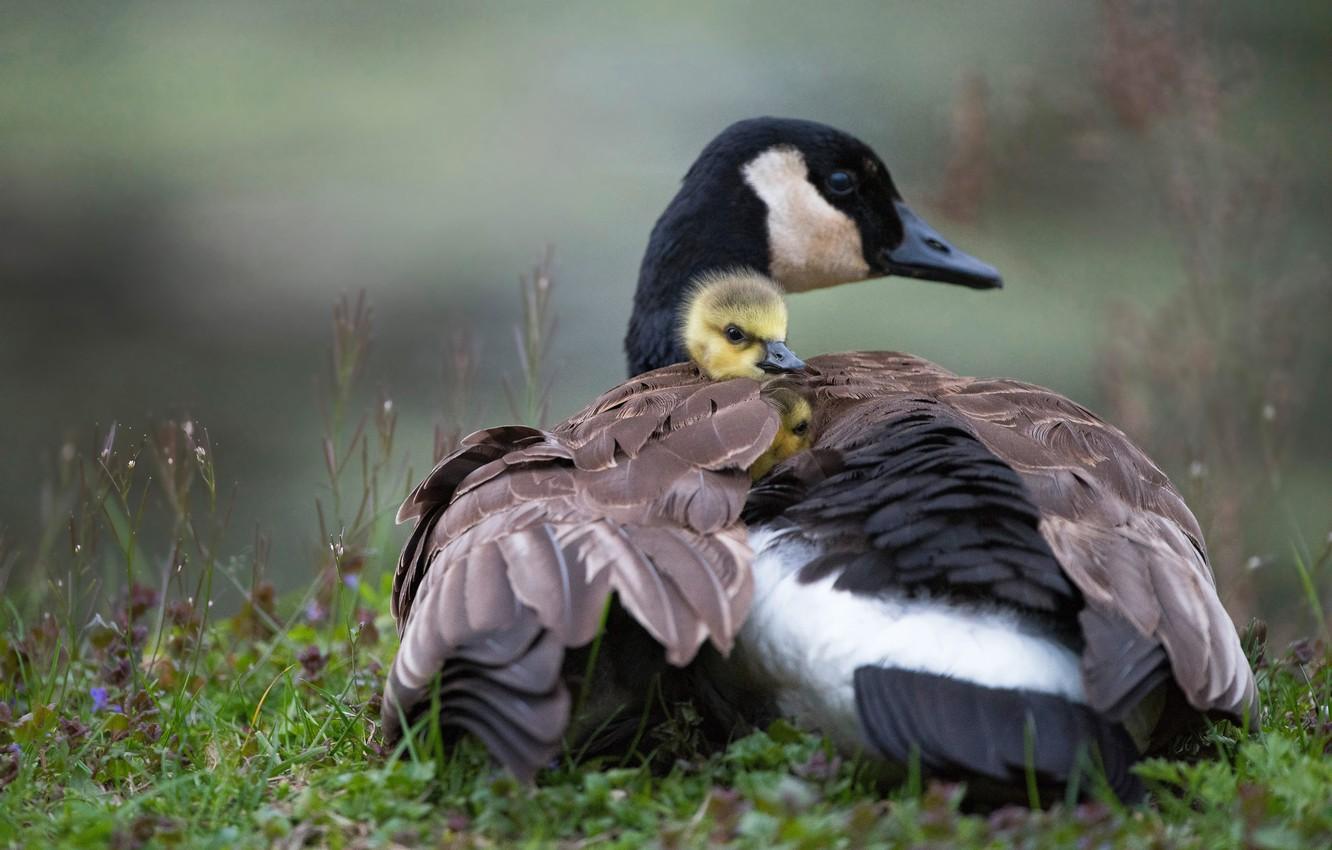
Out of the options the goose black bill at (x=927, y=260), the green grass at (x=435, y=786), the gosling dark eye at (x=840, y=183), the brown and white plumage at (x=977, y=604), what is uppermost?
the gosling dark eye at (x=840, y=183)

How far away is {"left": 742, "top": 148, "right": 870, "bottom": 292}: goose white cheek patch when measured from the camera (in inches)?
234

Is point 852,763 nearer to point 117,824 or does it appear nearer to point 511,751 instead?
point 511,751

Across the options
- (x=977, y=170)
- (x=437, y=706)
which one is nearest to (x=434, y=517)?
(x=437, y=706)

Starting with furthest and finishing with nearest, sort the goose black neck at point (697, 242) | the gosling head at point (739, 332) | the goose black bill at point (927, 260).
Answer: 1. the goose black bill at point (927, 260)
2. the goose black neck at point (697, 242)
3. the gosling head at point (739, 332)

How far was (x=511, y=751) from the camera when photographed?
126 inches

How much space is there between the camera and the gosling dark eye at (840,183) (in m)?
6.00

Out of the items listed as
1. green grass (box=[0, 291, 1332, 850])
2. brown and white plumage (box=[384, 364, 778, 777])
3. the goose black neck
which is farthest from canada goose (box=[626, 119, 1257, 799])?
the goose black neck

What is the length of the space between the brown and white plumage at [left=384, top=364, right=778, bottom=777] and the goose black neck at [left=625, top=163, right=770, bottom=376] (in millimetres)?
1581

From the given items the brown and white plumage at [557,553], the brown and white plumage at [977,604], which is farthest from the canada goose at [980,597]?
the brown and white plumage at [557,553]

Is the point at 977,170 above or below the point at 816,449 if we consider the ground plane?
above

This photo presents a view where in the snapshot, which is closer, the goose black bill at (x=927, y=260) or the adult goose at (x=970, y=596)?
the adult goose at (x=970, y=596)

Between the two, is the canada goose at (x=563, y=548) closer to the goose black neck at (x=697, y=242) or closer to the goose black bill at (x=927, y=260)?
the goose black neck at (x=697, y=242)

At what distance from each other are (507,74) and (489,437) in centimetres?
931

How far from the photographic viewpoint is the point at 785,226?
5957 mm
